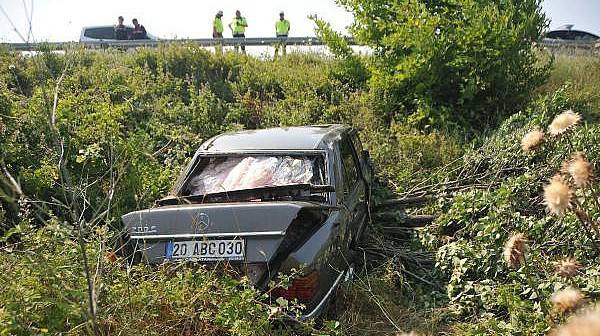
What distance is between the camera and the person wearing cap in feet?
52.0

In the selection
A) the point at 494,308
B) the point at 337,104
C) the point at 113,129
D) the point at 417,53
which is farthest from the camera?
the point at 337,104

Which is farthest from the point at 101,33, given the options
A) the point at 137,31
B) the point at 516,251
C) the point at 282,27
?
the point at 516,251

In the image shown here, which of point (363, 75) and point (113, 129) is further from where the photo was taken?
point (363, 75)

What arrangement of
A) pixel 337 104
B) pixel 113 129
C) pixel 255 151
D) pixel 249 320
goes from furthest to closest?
pixel 337 104
pixel 113 129
pixel 255 151
pixel 249 320

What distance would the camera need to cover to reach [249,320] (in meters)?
3.10

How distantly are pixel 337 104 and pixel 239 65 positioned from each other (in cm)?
305

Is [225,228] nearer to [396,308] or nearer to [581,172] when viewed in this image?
[396,308]

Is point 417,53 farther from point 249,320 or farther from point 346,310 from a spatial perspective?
point 249,320

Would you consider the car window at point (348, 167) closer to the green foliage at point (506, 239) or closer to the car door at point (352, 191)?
the car door at point (352, 191)

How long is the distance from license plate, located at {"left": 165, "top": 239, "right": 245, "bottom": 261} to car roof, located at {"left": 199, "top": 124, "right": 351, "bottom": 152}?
1447mm

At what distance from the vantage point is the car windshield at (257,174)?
4609 millimetres

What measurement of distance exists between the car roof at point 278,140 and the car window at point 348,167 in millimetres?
156

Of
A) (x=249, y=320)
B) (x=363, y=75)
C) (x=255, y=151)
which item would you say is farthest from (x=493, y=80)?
(x=249, y=320)

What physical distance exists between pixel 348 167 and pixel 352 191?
1.06 ft
